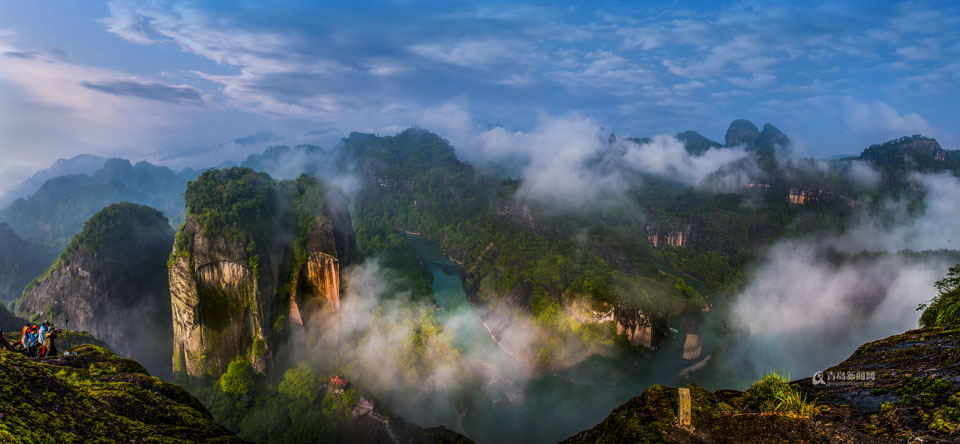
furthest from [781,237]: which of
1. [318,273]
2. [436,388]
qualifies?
[318,273]

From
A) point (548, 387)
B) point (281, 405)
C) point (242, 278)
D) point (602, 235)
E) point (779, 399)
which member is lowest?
point (548, 387)

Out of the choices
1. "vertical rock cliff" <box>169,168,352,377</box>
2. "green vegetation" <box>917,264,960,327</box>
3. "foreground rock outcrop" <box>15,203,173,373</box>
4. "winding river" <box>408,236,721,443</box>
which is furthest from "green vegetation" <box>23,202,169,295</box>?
"green vegetation" <box>917,264,960,327</box>

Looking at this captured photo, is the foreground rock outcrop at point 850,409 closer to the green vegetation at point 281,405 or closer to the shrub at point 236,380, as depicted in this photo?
the green vegetation at point 281,405

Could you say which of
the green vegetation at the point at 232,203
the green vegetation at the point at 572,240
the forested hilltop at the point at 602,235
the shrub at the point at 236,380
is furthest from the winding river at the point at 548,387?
the green vegetation at the point at 232,203

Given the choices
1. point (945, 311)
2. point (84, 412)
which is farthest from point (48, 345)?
point (945, 311)

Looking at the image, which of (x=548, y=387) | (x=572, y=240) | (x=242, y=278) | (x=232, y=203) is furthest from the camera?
(x=572, y=240)

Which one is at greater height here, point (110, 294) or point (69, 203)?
point (69, 203)

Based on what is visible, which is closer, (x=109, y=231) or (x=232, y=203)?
(x=232, y=203)

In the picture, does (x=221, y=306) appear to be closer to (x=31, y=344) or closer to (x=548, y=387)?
(x=31, y=344)
